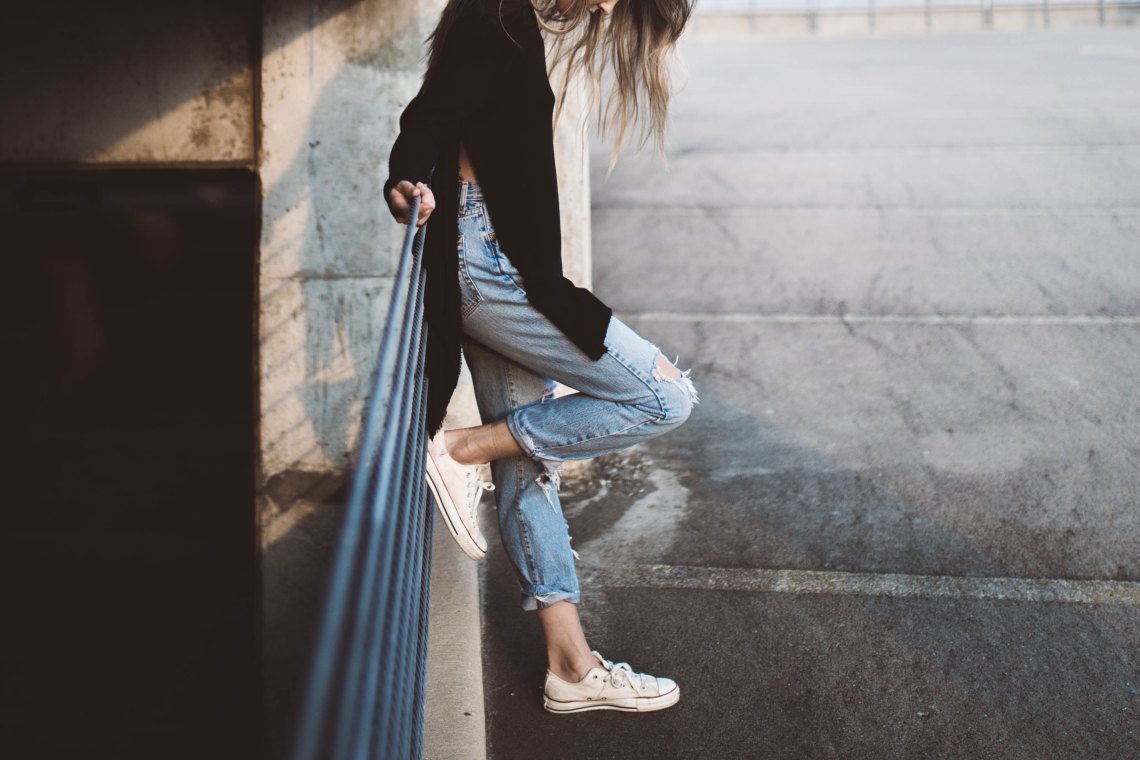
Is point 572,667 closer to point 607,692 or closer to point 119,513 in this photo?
point 607,692

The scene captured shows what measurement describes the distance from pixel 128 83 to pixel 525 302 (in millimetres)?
4149

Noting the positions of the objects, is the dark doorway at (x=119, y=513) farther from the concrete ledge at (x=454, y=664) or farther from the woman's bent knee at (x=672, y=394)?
the woman's bent knee at (x=672, y=394)

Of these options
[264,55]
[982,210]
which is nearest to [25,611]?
[264,55]

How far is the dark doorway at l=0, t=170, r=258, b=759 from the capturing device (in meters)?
7.00

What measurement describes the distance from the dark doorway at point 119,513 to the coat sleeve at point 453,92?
327 centimetres

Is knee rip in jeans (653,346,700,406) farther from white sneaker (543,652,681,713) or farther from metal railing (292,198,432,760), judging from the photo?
white sneaker (543,652,681,713)

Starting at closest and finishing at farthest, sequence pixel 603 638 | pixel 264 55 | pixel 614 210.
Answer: pixel 603 638, pixel 264 55, pixel 614 210

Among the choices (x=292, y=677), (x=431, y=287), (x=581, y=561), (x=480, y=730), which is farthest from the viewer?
(x=292, y=677)

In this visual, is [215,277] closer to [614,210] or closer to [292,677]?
[614,210]

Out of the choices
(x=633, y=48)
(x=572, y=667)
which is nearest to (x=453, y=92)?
(x=633, y=48)

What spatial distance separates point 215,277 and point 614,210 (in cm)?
627

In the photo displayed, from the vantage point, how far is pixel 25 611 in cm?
763

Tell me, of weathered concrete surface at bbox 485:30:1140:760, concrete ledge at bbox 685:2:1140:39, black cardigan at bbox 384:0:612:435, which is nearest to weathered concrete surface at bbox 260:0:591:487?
weathered concrete surface at bbox 485:30:1140:760

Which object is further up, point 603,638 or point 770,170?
point 770,170
